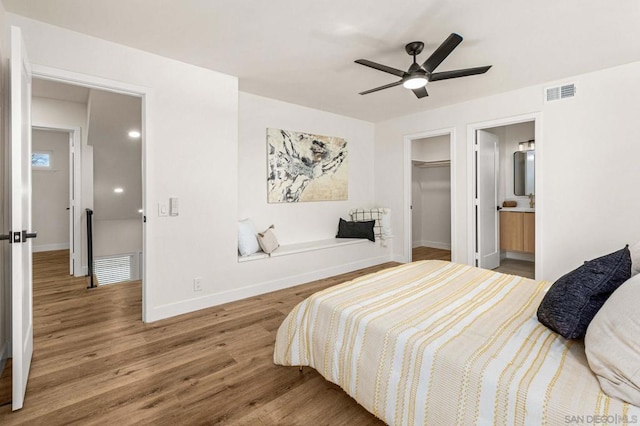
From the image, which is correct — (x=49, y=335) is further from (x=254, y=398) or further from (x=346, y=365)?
(x=346, y=365)

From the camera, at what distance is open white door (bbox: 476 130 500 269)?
427 centimetres

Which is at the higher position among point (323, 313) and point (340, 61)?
point (340, 61)

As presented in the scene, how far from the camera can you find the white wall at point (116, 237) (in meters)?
5.51

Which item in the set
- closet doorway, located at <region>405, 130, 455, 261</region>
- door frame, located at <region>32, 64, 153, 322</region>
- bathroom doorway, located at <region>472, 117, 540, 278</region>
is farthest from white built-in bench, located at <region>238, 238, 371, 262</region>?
closet doorway, located at <region>405, 130, 455, 261</region>

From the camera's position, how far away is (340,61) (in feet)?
9.60

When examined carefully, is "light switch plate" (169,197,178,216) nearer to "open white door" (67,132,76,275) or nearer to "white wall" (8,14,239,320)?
"white wall" (8,14,239,320)

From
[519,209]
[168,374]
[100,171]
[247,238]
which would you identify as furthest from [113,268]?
[519,209]

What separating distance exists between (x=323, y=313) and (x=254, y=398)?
66 cm

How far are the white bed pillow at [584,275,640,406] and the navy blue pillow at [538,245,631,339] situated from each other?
90 mm

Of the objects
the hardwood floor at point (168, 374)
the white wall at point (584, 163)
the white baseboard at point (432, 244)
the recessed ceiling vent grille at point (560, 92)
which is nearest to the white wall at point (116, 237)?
the hardwood floor at point (168, 374)

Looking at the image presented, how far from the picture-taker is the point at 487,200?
452 cm

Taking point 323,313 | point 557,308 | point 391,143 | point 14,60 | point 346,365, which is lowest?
point 346,365

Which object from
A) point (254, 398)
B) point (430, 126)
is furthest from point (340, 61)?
point (254, 398)

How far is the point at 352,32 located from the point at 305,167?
7.63 feet
